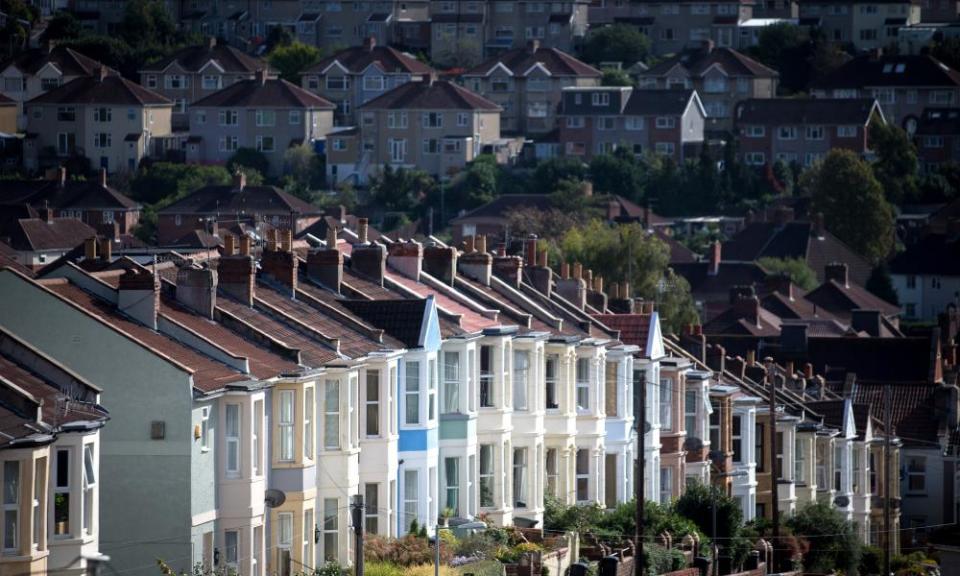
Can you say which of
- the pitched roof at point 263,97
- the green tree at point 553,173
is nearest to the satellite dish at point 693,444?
the green tree at point 553,173

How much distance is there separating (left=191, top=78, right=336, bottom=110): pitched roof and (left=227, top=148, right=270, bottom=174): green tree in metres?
3.67

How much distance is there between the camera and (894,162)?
179 metres

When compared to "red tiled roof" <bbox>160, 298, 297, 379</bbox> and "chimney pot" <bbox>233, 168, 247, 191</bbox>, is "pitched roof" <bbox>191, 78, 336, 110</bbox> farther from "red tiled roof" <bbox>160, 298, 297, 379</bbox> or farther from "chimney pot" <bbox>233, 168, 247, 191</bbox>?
"red tiled roof" <bbox>160, 298, 297, 379</bbox>

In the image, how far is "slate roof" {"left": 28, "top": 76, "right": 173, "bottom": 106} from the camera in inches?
7249

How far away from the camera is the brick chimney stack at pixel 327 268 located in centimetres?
5234

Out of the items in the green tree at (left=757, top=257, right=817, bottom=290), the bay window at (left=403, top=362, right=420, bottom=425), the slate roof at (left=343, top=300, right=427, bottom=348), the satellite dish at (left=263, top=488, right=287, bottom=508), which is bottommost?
the green tree at (left=757, top=257, right=817, bottom=290)

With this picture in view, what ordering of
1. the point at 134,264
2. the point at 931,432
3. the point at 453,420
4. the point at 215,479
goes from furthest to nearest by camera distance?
the point at 931,432 → the point at 453,420 → the point at 134,264 → the point at 215,479

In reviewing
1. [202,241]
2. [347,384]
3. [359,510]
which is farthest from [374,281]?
[202,241]

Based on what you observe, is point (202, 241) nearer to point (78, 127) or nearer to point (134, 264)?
point (134, 264)

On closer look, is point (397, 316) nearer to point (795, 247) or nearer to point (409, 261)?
point (409, 261)

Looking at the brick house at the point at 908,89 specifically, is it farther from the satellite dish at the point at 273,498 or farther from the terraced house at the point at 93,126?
the satellite dish at the point at 273,498

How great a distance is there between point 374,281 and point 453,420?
3.74m

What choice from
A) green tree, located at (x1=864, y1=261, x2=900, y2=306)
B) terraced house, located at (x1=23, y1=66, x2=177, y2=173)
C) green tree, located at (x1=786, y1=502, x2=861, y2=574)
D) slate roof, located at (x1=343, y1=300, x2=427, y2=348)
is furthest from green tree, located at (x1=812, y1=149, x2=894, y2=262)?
slate roof, located at (x1=343, y1=300, x2=427, y2=348)

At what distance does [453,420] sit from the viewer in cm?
5131
